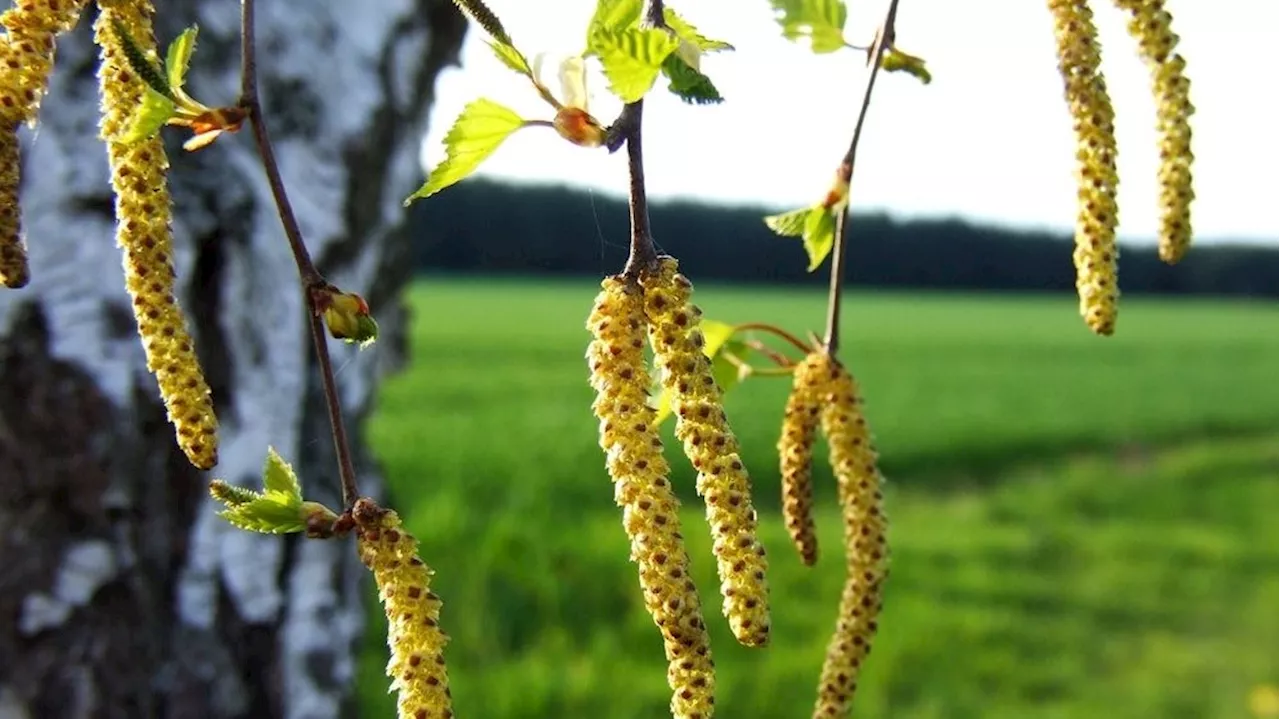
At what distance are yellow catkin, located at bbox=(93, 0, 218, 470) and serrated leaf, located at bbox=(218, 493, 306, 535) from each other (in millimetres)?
29

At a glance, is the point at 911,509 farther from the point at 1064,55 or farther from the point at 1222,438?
the point at 1064,55

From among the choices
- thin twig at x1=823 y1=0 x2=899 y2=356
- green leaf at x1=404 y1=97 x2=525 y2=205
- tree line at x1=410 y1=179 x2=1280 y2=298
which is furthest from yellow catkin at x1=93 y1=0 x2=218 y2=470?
tree line at x1=410 y1=179 x2=1280 y2=298

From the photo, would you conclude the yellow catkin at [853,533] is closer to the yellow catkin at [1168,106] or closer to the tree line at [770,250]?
the yellow catkin at [1168,106]

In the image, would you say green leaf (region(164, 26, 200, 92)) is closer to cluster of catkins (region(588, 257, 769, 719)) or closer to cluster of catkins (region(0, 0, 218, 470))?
cluster of catkins (region(0, 0, 218, 470))

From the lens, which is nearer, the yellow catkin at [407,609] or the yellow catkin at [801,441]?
the yellow catkin at [407,609]

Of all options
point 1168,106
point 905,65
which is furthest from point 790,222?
point 1168,106

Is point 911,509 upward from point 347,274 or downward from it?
downward

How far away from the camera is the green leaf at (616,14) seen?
552mm

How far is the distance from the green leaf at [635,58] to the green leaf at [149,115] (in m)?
0.17

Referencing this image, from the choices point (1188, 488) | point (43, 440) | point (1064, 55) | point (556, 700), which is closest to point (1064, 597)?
point (556, 700)

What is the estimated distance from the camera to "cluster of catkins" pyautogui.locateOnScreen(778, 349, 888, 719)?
756 mm

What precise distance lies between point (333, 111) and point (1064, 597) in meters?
5.49

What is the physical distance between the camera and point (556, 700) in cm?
391

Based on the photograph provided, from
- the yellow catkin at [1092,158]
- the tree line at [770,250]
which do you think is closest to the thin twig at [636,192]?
the yellow catkin at [1092,158]
